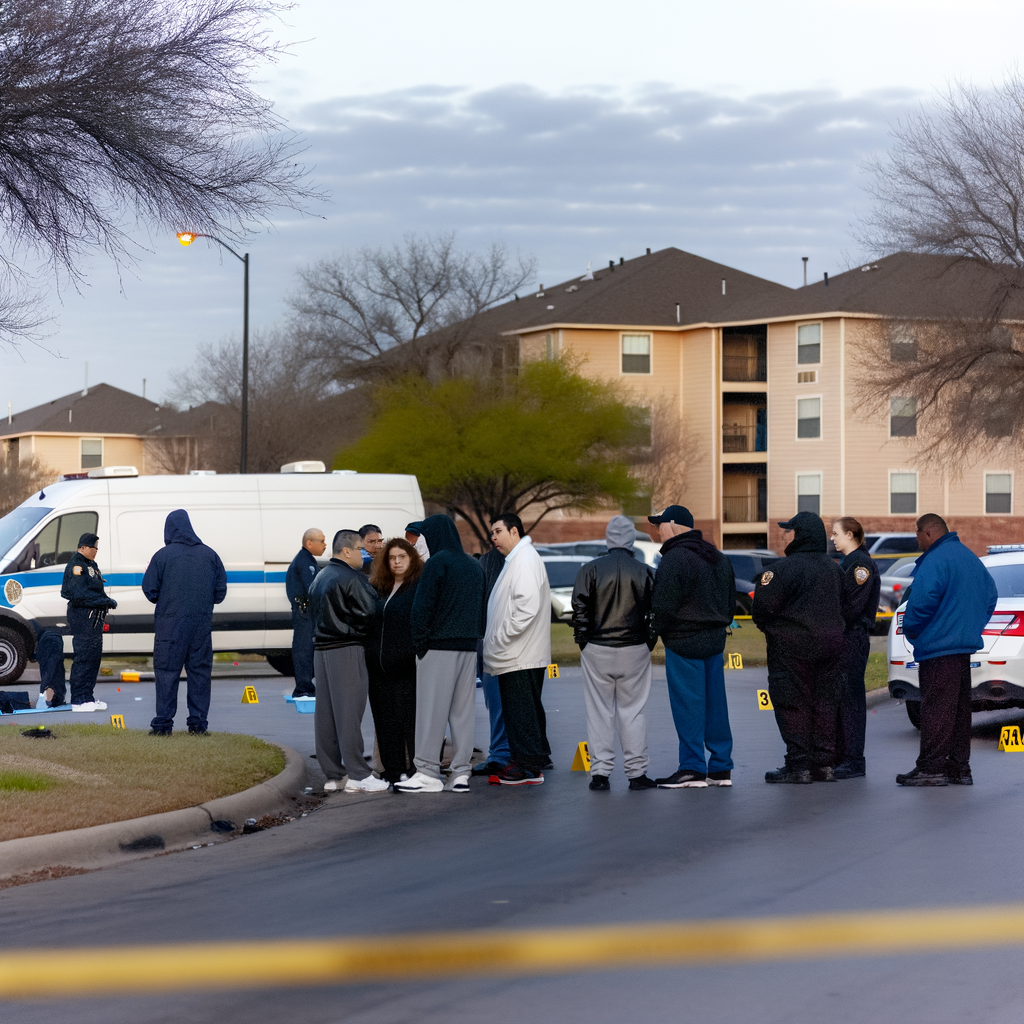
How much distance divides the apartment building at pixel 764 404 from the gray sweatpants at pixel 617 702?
44.8 meters

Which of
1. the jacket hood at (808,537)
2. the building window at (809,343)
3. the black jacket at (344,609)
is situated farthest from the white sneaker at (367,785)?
the building window at (809,343)

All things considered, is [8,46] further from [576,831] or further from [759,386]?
[759,386]

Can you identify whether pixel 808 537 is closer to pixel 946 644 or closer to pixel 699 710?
pixel 946 644

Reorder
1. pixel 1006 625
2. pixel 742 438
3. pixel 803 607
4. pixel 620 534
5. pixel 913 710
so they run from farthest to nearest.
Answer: pixel 742 438 → pixel 913 710 → pixel 1006 625 → pixel 620 534 → pixel 803 607

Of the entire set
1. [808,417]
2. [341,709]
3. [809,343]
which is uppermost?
[809,343]

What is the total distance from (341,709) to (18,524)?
36.6ft

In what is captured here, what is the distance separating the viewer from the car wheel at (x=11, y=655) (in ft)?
63.3

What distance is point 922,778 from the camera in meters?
10.5

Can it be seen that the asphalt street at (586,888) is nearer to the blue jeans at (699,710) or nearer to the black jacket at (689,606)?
the blue jeans at (699,710)

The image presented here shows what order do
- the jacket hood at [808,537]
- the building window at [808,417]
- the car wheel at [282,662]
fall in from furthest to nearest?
the building window at [808,417], the car wheel at [282,662], the jacket hood at [808,537]

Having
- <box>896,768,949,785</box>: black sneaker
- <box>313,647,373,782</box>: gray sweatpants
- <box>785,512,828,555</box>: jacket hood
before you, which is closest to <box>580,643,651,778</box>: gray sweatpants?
<box>785,512,828,555</box>: jacket hood

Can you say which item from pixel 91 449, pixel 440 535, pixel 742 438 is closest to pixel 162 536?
pixel 440 535

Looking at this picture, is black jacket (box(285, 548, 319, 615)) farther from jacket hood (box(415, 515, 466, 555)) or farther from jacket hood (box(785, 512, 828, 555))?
jacket hood (box(785, 512, 828, 555))

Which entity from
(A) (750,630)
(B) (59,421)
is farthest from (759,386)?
(B) (59,421)
